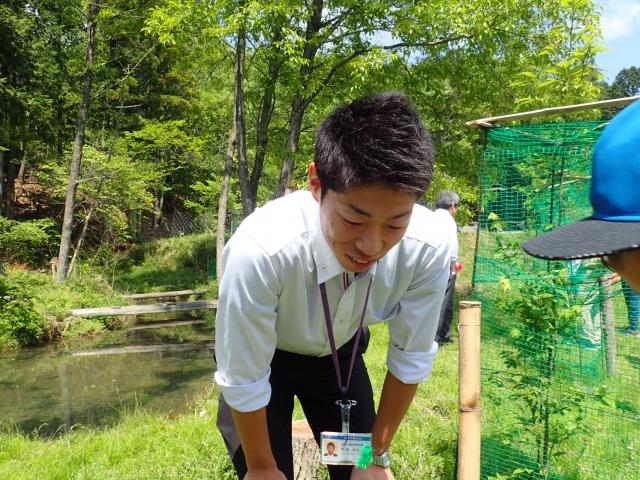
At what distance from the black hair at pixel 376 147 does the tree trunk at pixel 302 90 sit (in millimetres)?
8331

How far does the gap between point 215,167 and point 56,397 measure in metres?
15.4

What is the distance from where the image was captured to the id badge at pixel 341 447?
6.31ft

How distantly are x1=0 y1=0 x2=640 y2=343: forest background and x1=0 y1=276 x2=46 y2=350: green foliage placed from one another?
0.07 m

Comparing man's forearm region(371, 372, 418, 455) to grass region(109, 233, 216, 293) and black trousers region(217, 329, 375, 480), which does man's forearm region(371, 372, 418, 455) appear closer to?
→ black trousers region(217, 329, 375, 480)

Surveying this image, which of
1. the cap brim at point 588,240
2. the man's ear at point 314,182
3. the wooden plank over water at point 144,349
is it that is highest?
the man's ear at point 314,182

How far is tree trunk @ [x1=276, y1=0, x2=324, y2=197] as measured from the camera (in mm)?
9703

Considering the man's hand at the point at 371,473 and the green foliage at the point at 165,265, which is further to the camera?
the green foliage at the point at 165,265

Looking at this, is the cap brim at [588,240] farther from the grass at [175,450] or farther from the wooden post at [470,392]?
the grass at [175,450]

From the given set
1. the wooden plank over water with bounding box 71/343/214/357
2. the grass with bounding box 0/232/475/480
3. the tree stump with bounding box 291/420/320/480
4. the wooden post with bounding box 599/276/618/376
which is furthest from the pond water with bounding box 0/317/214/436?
the wooden post with bounding box 599/276/618/376

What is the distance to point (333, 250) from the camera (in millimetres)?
1558

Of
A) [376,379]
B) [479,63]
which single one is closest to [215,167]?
[479,63]

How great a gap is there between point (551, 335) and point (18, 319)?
9.87 m

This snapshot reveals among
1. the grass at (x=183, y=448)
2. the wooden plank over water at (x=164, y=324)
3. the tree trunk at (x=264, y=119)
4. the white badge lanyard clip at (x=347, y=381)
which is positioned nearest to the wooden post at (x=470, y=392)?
the grass at (x=183, y=448)

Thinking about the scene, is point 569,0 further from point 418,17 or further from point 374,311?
point 418,17
